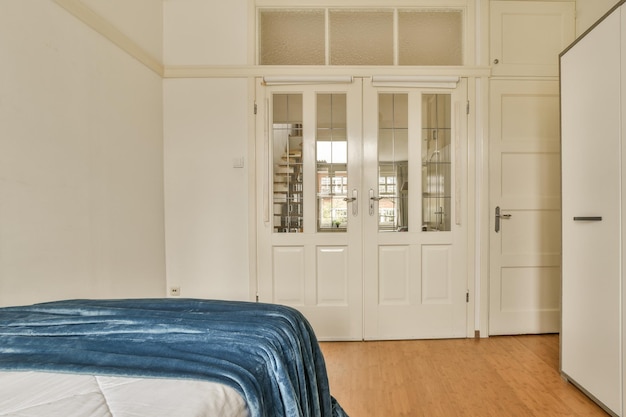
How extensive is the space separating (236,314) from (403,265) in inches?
75.0

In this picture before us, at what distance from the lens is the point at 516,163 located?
2.64 m

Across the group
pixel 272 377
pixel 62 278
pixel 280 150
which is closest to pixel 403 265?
pixel 280 150

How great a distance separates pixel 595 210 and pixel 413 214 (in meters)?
1.15

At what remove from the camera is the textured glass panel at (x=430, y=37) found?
105 inches

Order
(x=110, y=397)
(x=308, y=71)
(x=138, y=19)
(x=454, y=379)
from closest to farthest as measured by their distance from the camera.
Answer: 1. (x=110, y=397)
2. (x=454, y=379)
3. (x=138, y=19)
4. (x=308, y=71)

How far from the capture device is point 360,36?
270cm

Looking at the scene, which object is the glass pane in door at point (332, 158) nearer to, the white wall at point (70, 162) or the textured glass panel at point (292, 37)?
the textured glass panel at point (292, 37)

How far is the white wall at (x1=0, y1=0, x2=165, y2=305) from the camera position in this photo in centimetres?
144

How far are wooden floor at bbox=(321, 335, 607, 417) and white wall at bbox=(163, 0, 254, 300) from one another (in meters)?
1.05

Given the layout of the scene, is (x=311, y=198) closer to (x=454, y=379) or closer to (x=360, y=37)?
(x=360, y=37)

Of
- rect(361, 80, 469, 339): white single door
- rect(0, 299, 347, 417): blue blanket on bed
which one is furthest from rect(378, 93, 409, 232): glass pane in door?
rect(0, 299, 347, 417): blue blanket on bed

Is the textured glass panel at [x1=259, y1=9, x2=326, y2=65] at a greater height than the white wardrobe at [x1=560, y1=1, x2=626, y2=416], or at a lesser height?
greater

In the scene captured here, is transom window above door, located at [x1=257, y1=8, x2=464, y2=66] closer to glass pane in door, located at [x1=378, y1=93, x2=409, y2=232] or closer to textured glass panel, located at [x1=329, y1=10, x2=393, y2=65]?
textured glass panel, located at [x1=329, y1=10, x2=393, y2=65]

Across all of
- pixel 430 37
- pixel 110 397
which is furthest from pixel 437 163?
pixel 110 397
